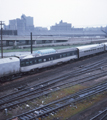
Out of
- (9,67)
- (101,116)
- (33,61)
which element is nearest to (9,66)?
(9,67)

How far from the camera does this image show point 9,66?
56.5 ft

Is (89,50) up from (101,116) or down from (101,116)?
up

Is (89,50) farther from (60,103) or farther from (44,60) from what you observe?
(60,103)

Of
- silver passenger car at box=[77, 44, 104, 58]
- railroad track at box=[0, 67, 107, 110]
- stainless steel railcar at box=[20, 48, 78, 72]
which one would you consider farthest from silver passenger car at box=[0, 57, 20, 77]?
silver passenger car at box=[77, 44, 104, 58]

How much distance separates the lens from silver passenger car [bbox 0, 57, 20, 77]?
16703mm

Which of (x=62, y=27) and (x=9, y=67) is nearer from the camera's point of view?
(x=9, y=67)

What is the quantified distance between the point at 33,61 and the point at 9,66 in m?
3.55

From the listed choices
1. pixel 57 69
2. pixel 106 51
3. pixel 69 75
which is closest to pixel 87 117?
pixel 69 75

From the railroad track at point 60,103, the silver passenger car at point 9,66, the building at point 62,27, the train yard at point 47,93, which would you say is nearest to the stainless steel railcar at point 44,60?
the silver passenger car at point 9,66

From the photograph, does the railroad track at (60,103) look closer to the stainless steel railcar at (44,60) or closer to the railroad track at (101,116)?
the railroad track at (101,116)

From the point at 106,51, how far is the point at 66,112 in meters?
29.5

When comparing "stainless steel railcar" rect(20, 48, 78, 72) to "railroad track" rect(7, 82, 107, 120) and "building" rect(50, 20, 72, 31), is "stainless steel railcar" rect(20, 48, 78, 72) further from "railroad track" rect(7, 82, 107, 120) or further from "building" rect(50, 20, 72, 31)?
"building" rect(50, 20, 72, 31)

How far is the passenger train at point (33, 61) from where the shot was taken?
17172 millimetres

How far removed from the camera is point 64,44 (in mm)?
56281
